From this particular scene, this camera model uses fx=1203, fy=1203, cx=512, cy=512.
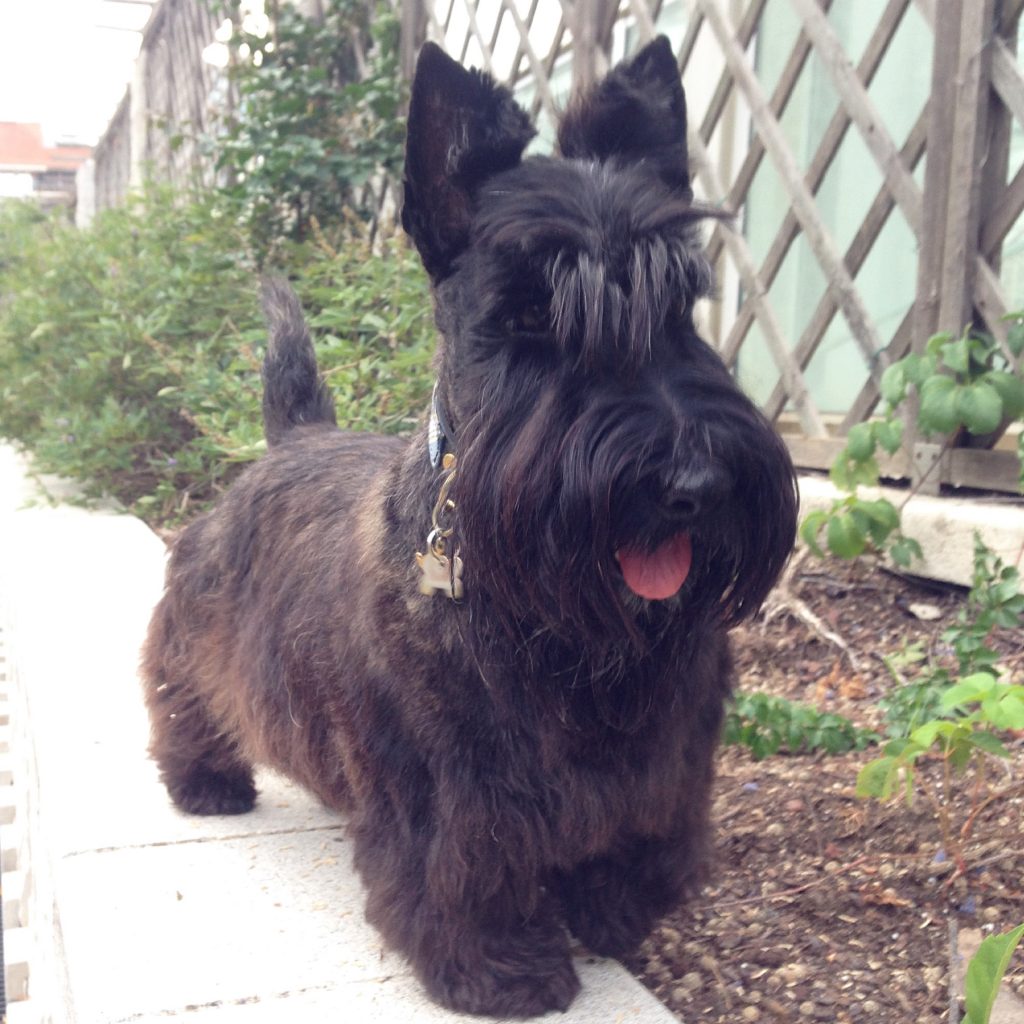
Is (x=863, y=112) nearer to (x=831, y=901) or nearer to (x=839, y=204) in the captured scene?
(x=839, y=204)

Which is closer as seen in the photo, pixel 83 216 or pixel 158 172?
pixel 158 172

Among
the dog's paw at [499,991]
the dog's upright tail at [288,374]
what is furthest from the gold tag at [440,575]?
the dog's upright tail at [288,374]

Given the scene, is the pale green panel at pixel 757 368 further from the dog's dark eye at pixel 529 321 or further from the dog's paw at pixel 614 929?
the dog's dark eye at pixel 529 321

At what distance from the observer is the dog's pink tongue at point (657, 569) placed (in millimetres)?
1588

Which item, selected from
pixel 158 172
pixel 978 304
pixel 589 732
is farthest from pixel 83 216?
pixel 589 732

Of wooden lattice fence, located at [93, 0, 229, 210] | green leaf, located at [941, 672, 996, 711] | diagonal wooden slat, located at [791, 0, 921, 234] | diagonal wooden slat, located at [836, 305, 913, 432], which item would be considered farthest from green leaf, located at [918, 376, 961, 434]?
wooden lattice fence, located at [93, 0, 229, 210]

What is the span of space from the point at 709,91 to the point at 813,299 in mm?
969

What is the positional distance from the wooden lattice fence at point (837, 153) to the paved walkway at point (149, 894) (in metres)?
1.47

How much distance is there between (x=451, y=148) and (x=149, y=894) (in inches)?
55.9

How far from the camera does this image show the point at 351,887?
2254mm

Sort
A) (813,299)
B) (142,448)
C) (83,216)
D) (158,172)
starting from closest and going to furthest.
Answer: (813,299), (142,448), (158,172), (83,216)

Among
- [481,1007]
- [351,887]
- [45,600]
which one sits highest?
[481,1007]

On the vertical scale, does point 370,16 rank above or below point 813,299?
above

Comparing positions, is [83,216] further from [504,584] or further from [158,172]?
[504,584]
